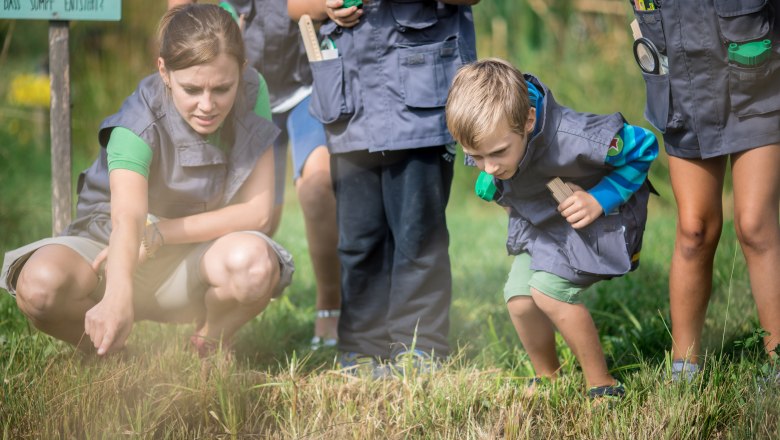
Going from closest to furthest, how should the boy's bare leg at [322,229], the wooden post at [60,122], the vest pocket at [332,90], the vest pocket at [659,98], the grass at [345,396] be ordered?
1. the grass at [345,396]
2. the vest pocket at [659,98]
3. the vest pocket at [332,90]
4. the wooden post at [60,122]
5. the boy's bare leg at [322,229]

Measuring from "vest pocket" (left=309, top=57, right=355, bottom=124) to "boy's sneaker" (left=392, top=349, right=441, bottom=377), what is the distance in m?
0.88

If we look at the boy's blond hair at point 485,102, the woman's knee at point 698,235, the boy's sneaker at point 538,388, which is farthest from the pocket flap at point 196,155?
the woman's knee at point 698,235

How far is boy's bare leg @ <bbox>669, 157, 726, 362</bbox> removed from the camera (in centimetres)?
299

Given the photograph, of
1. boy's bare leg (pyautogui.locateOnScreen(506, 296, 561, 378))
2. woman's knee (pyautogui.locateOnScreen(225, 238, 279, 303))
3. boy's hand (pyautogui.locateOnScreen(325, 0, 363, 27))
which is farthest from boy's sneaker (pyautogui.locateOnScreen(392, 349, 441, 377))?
boy's hand (pyautogui.locateOnScreen(325, 0, 363, 27))

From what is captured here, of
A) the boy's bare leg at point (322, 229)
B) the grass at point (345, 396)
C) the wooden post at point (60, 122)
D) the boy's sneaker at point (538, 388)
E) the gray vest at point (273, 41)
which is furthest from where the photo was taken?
the boy's bare leg at point (322, 229)

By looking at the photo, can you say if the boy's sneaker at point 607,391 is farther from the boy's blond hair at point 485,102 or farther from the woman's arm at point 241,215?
the woman's arm at point 241,215

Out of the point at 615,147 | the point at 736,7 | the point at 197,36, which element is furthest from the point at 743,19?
the point at 197,36

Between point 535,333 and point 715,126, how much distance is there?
2.86 ft

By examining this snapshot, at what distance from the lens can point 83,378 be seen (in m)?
2.79

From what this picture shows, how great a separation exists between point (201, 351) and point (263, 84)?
3.28 feet

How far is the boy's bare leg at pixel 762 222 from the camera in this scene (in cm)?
283

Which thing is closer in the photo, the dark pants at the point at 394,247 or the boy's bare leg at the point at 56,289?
the boy's bare leg at the point at 56,289

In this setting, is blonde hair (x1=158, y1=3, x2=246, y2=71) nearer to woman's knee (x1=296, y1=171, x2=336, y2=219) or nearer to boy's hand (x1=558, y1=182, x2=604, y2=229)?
woman's knee (x1=296, y1=171, x2=336, y2=219)

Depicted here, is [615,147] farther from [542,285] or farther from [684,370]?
[684,370]
